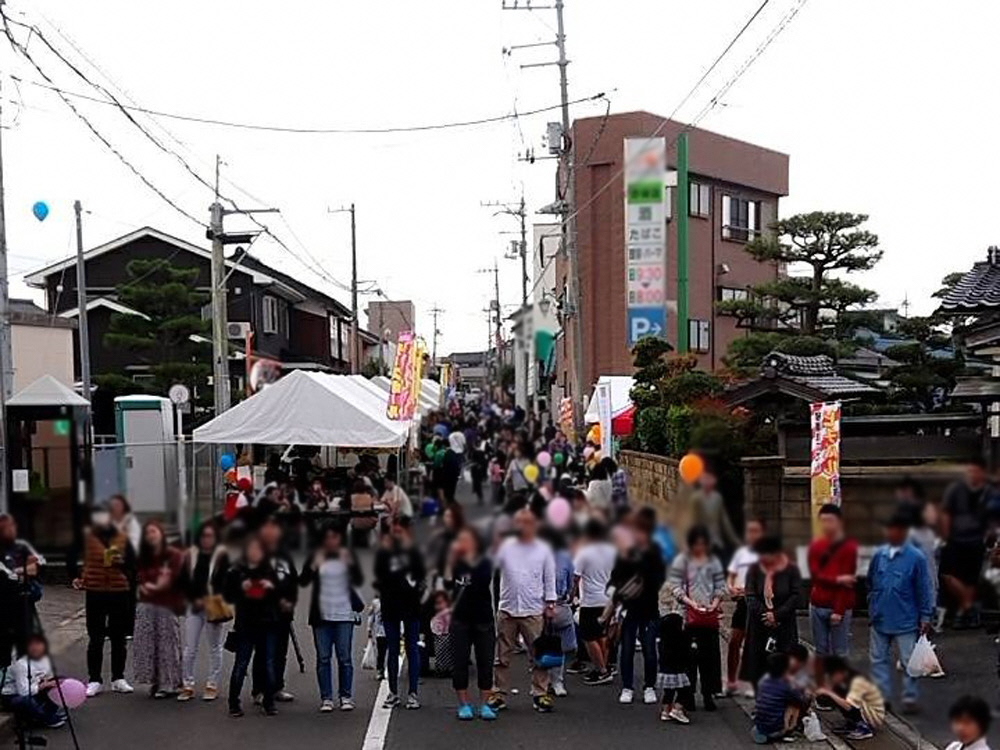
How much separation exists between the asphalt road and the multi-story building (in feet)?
10.2

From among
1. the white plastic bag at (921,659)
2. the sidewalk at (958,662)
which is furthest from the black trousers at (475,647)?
the sidewalk at (958,662)

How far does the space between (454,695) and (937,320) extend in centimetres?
786

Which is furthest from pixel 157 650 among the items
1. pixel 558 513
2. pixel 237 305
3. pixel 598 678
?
pixel 237 305

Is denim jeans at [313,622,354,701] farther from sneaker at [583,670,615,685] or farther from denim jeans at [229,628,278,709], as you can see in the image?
sneaker at [583,670,615,685]

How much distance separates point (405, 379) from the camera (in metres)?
4.68

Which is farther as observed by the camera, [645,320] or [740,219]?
[740,219]

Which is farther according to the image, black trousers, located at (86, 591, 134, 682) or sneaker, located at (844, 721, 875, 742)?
black trousers, located at (86, 591, 134, 682)

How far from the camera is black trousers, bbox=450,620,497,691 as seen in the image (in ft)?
17.8

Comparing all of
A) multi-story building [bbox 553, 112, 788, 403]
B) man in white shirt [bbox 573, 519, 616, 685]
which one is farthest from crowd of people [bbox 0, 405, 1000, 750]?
multi-story building [bbox 553, 112, 788, 403]

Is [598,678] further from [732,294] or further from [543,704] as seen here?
[732,294]

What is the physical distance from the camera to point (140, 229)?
29.4 m

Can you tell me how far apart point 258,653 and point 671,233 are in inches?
129

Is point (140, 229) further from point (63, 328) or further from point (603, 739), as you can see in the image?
point (603, 739)

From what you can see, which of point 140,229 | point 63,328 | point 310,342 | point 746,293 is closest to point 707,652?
point 746,293
